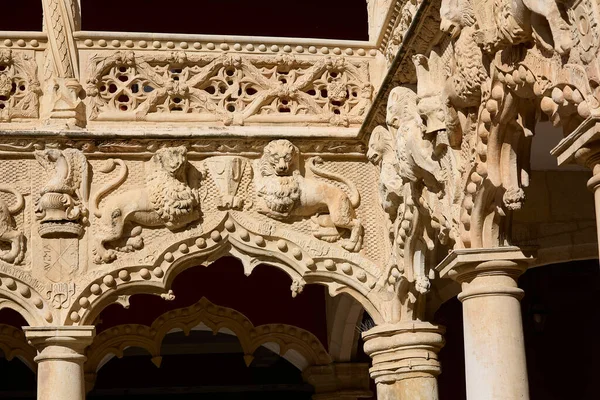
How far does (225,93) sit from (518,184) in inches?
109

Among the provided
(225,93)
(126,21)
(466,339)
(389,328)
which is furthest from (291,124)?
(126,21)

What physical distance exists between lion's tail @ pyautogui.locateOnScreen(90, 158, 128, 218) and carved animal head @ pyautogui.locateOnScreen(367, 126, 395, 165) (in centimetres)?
152

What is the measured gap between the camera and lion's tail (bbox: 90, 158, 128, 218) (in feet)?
25.4

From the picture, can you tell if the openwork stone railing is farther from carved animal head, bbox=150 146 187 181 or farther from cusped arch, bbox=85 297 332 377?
cusped arch, bbox=85 297 332 377

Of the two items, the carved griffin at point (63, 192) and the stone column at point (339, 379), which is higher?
the carved griffin at point (63, 192)

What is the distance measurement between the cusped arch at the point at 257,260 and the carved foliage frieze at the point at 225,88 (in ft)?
2.34

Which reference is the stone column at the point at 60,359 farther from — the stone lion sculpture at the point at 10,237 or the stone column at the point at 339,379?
the stone column at the point at 339,379

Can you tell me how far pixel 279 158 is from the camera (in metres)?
7.79

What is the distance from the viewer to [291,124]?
8016mm

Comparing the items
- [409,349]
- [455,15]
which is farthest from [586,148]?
[409,349]

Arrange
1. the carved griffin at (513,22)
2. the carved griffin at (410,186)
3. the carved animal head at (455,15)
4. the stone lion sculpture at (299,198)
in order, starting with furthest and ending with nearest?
the stone lion sculpture at (299,198) → the carved griffin at (410,186) → the carved animal head at (455,15) → the carved griffin at (513,22)

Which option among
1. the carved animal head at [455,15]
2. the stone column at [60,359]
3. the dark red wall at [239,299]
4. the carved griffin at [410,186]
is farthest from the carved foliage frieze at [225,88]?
the dark red wall at [239,299]

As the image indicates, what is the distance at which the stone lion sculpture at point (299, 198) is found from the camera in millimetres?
7793

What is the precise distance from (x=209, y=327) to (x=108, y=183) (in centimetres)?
258
